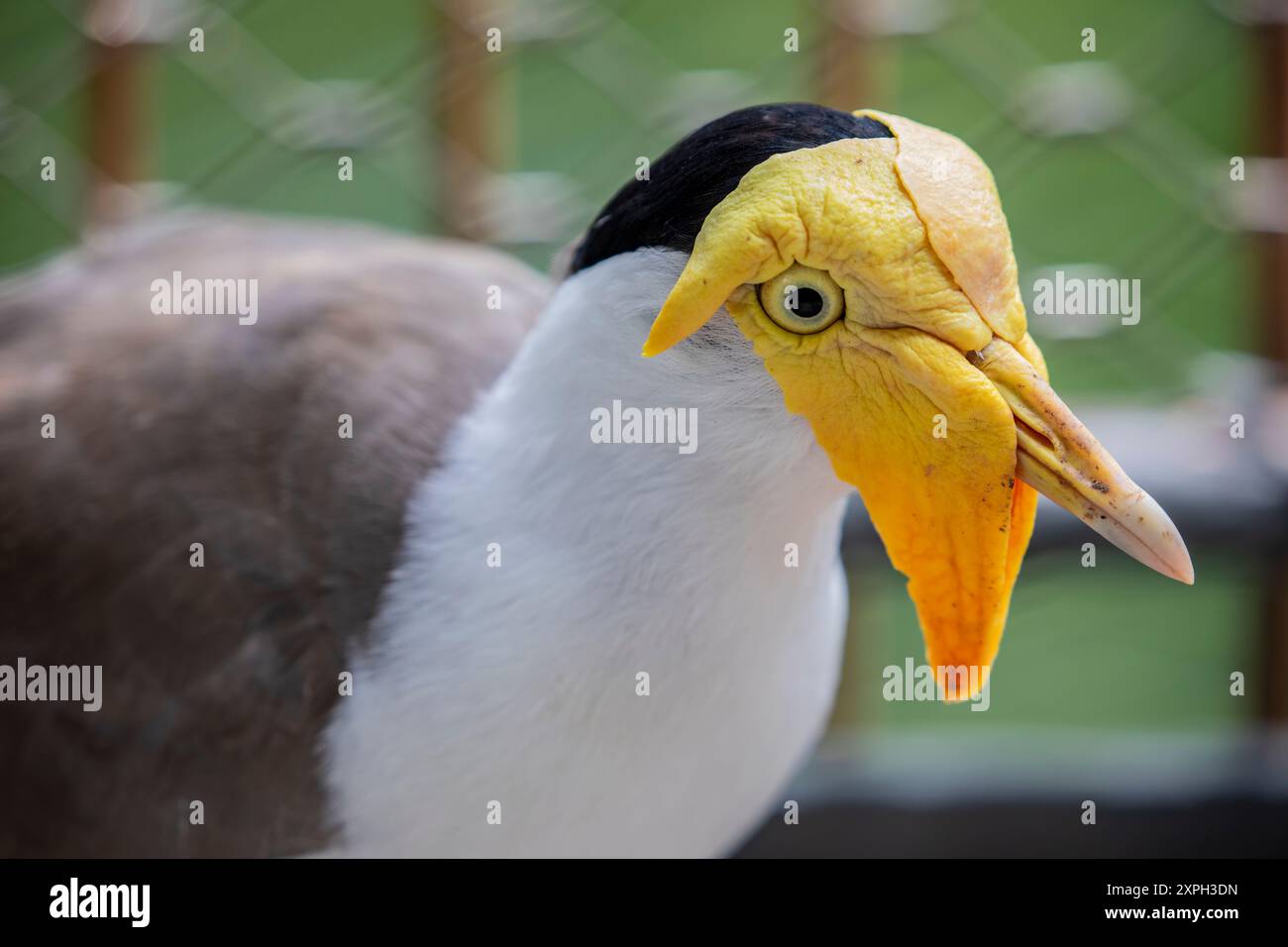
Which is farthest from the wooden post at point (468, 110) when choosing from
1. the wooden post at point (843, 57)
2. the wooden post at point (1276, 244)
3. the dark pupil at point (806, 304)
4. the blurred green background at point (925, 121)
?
the dark pupil at point (806, 304)

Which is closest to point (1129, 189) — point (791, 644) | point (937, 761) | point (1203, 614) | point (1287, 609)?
point (1203, 614)

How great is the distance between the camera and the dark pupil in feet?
2.96

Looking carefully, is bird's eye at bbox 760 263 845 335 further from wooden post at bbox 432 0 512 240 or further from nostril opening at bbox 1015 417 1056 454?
wooden post at bbox 432 0 512 240

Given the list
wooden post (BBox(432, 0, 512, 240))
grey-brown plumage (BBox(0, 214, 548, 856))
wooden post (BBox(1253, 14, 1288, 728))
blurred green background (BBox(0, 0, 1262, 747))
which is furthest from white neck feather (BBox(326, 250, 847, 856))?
wooden post (BBox(1253, 14, 1288, 728))

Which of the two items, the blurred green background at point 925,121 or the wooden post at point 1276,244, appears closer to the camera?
the wooden post at point 1276,244

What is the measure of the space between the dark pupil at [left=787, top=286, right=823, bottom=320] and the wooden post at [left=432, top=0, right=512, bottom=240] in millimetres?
1150

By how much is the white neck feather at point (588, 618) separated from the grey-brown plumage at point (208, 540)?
5 cm

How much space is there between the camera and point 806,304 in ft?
2.97

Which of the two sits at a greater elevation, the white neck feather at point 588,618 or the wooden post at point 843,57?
the wooden post at point 843,57

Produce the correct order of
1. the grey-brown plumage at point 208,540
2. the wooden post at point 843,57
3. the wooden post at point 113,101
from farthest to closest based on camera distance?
the wooden post at point 113,101 < the wooden post at point 843,57 < the grey-brown plumage at point 208,540

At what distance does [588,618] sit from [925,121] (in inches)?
104

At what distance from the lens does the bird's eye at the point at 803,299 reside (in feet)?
2.93

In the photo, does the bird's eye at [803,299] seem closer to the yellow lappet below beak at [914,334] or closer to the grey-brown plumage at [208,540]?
the yellow lappet below beak at [914,334]

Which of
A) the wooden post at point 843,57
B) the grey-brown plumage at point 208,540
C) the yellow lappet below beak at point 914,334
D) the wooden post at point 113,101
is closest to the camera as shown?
the yellow lappet below beak at point 914,334
